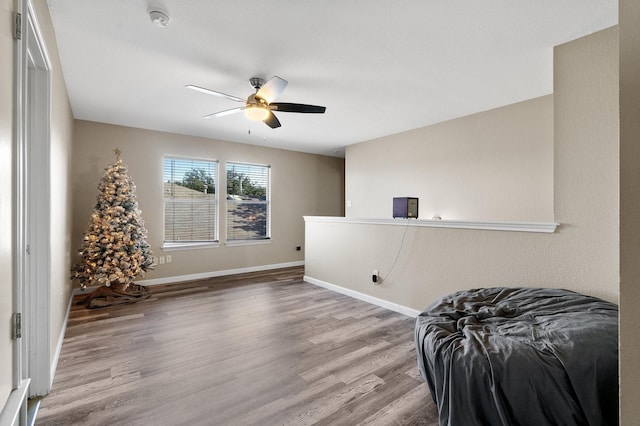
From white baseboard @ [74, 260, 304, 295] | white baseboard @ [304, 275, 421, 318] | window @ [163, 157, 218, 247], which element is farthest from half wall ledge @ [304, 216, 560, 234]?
window @ [163, 157, 218, 247]

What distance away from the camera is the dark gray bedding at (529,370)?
147 cm

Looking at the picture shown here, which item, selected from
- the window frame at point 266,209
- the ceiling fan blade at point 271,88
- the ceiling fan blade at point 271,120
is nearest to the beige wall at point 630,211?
the ceiling fan blade at point 271,88

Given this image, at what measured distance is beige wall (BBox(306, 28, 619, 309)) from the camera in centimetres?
224

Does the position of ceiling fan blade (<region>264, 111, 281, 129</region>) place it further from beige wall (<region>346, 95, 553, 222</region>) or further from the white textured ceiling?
beige wall (<region>346, 95, 553, 222</region>)

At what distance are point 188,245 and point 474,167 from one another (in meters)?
4.65

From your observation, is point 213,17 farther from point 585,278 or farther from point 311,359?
point 585,278

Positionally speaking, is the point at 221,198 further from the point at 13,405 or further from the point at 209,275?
the point at 13,405

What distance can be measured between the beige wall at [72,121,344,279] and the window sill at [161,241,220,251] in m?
0.07

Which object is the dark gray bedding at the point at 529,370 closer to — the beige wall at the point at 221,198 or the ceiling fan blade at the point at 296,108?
the ceiling fan blade at the point at 296,108

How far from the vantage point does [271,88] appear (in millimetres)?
2842

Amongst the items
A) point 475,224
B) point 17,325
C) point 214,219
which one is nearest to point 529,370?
point 475,224

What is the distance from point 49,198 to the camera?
2.01 metres

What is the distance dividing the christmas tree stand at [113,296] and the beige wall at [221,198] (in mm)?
675

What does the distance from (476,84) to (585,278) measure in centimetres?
211
